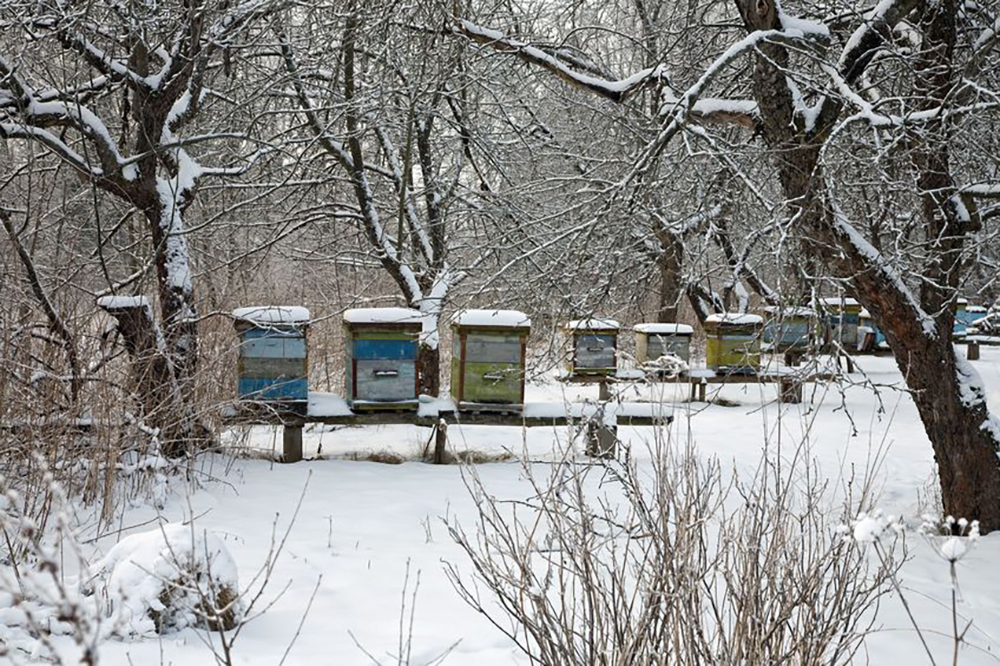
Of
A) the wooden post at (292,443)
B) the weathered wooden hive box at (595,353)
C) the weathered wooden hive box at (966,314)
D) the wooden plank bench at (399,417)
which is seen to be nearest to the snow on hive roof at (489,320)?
the wooden plank bench at (399,417)

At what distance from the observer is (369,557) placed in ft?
15.6

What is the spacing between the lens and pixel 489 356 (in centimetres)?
722

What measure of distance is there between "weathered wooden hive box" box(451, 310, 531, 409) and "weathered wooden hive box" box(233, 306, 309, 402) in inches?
50.3

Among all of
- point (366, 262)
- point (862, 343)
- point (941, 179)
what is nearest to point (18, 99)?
point (366, 262)

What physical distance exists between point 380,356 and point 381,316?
0.33m

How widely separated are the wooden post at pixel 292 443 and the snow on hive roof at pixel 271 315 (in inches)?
35.8

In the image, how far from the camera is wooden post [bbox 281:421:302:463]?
7.00 m

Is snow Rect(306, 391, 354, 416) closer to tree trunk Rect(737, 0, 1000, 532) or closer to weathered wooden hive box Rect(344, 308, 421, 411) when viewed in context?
weathered wooden hive box Rect(344, 308, 421, 411)

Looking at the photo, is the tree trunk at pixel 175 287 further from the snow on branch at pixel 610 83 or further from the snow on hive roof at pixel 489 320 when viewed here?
the snow on branch at pixel 610 83

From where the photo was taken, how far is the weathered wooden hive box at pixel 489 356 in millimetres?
7112

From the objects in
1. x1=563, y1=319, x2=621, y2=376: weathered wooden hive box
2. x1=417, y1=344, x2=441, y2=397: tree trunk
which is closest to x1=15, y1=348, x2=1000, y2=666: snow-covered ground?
x1=417, y1=344, x2=441, y2=397: tree trunk

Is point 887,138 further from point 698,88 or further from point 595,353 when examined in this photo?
point 595,353

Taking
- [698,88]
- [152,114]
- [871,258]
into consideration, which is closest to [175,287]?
[152,114]

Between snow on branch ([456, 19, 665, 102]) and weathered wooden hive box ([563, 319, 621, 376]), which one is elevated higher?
snow on branch ([456, 19, 665, 102])
